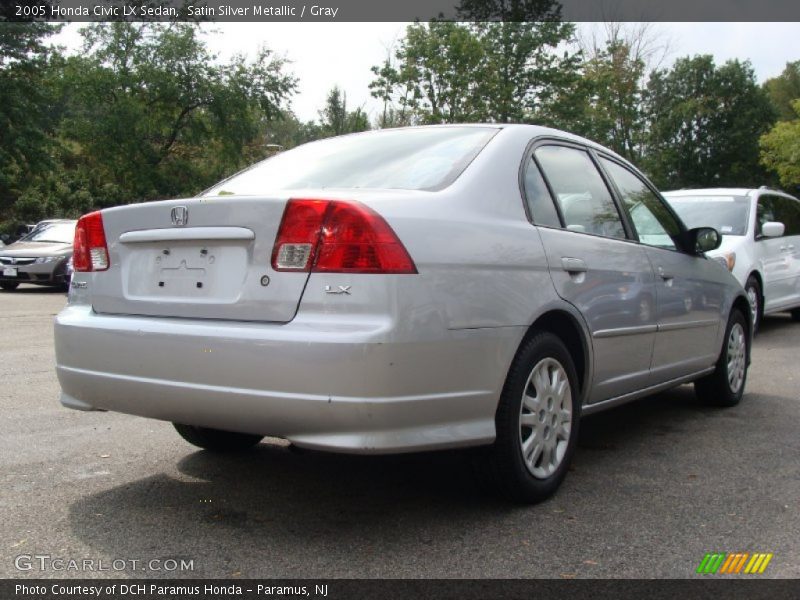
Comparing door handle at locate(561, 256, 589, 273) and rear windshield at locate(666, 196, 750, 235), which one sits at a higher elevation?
door handle at locate(561, 256, 589, 273)

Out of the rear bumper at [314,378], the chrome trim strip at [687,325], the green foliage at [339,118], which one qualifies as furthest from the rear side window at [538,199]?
the green foliage at [339,118]

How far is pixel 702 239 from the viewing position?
16.9 feet

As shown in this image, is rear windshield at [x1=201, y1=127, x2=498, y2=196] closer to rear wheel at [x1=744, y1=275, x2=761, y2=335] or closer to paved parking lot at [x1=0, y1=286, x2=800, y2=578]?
paved parking lot at [x1=0, y1=286, x2=800, y2=578]

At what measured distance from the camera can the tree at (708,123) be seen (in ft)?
163

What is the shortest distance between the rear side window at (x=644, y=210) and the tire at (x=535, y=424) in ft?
4.46

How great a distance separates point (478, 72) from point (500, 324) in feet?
94.1

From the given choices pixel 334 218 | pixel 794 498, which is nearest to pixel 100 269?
pixel 334 218

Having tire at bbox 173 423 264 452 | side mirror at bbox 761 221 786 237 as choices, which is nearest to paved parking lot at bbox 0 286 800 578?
tire at bbox 173 423 264 452

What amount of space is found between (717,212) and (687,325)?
5284mm

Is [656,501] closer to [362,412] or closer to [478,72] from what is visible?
[362,412]

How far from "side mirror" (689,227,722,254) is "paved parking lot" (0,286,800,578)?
1102mm

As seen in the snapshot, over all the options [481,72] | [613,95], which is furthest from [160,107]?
[613,95]

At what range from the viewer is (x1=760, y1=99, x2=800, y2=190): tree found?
124 ft

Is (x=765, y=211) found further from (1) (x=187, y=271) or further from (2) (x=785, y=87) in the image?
(2) (x=785, y=87)
